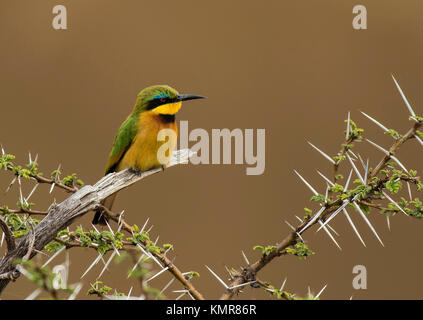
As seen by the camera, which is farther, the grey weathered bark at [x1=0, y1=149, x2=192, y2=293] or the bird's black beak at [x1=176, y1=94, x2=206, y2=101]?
the bird's black beak at [x1=176, y1=94, x2=206, y2=101]

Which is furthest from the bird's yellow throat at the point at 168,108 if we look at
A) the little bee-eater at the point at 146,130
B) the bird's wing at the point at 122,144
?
the bird's wing at the point at 122,144

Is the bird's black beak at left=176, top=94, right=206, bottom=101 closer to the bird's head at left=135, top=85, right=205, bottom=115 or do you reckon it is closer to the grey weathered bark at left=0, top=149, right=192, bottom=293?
the bird's head at left=135, top=85, right=205, bottom=115

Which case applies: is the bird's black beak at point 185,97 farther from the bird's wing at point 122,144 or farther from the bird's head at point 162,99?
the bird's wing at point 122,144

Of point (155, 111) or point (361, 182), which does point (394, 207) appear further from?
point (155, 111)

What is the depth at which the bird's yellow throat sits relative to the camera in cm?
225

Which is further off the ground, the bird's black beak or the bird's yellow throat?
the bird's black beak

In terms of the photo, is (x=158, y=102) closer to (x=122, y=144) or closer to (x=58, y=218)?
(x=122, y=144)

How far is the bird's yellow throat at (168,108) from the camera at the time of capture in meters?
2.25

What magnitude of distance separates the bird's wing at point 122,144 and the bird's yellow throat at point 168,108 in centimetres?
12

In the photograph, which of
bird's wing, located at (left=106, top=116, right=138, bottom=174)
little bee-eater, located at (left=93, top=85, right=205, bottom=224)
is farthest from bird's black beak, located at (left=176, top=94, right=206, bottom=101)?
bird's wing, located at (left=106, top=116, right=138, bottom=174)

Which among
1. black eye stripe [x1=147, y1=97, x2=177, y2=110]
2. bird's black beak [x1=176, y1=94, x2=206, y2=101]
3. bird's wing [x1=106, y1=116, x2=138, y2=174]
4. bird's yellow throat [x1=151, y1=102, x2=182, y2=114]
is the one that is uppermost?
bird's black beak [x1=176, y1=94, x2=206, y2=101]

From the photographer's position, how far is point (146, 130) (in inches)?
90.6
